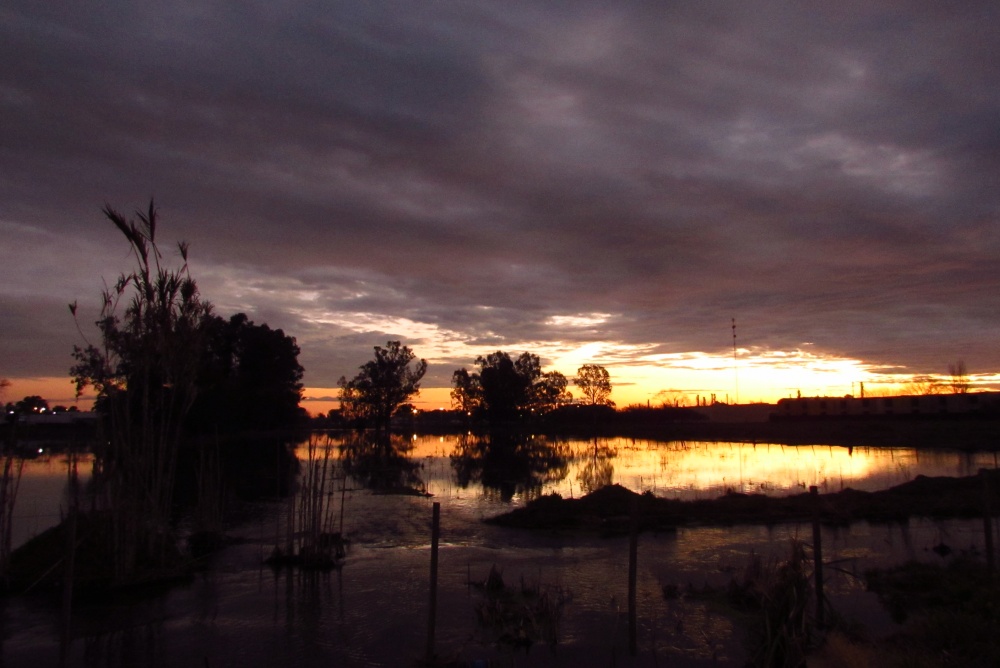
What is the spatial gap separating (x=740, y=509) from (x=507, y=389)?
253 ft

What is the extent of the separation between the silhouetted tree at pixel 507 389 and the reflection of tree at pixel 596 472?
50964 millimetres

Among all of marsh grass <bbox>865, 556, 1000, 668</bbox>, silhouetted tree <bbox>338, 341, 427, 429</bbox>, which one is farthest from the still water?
silhouetted tree <bbox>338, 341, 427, 429</bbox>

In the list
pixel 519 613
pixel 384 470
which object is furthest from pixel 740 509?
pixel 384 470

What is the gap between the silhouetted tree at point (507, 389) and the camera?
3723 inches

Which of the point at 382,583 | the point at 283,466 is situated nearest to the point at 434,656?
the point at 382,583

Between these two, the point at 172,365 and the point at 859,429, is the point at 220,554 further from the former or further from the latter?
the point at 859,429

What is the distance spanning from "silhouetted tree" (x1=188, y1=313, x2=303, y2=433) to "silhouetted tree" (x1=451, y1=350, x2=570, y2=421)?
105 ft

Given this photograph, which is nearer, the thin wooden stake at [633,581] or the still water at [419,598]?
the thin wooden stake at [633,581]

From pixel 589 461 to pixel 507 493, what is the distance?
14486 millimetres

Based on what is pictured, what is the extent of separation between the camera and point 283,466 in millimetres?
33250

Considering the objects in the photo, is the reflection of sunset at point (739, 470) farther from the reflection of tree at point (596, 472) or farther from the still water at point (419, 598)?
the still water at point (419, 598)

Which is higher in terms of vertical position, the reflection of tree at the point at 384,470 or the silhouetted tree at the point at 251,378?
the silhouetted tree at the point at 251,378

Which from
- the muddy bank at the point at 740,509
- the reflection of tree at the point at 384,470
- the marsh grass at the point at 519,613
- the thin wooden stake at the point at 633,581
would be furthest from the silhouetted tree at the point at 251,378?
the thin wooden stake at the point at 633,581

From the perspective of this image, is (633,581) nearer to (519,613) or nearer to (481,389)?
(519,613)
